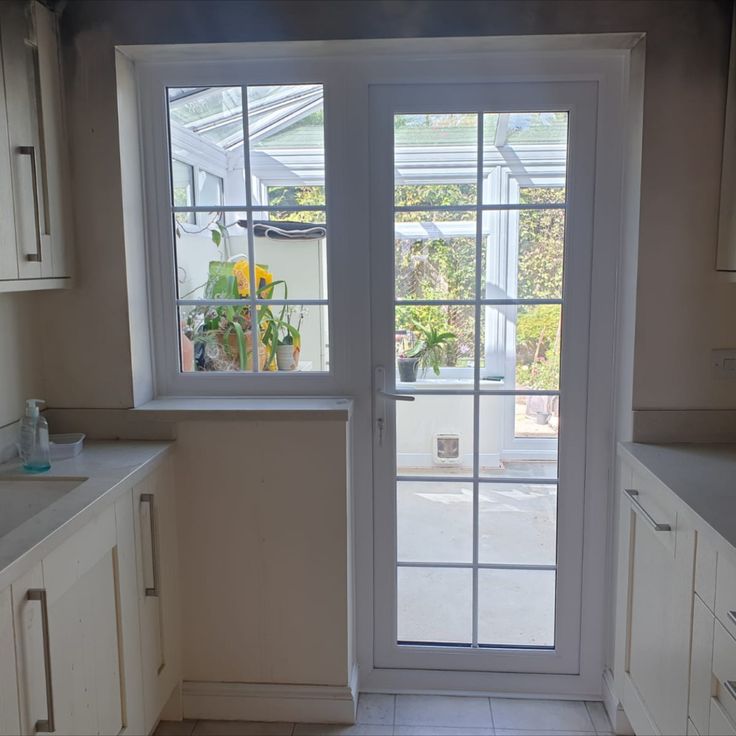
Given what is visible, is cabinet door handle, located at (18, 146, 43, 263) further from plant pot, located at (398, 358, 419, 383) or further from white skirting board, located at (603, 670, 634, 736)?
white skirting board, located at (603, 670, 634, 736)

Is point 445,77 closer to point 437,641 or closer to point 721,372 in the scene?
point 721,372

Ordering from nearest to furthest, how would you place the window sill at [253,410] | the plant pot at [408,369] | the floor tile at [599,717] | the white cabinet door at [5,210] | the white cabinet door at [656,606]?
the white cabinet door at [656,606] < the white cabinet door at [5,210] < the window sill at [253,410] < the floor tile at [599,717] < the plant pot at [408,369]

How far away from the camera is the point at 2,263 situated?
1.78 meters

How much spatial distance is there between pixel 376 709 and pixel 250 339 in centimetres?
131

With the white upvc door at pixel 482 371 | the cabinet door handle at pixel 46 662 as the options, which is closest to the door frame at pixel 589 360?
the white upvc door at pixel 482 371

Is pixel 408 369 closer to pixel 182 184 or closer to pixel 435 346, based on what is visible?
pixel 435 346

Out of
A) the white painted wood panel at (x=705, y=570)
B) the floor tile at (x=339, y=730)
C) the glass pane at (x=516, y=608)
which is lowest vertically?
the floor tile at (x=339, y=730)

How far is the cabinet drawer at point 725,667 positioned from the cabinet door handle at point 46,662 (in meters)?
1.33

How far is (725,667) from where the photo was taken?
1.43 metres

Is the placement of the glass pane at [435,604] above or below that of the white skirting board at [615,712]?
above

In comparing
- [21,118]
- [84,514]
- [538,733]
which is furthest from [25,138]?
[538,733]

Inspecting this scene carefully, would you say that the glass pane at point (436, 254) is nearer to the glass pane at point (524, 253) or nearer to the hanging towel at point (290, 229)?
the glass pane at point (524, 253)

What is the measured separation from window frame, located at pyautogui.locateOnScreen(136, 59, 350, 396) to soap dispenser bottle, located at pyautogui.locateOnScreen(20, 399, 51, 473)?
0.52 m

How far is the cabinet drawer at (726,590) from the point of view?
Answer: 140 centimetres
